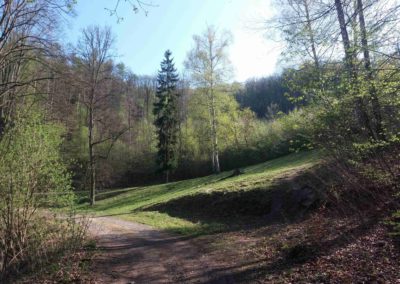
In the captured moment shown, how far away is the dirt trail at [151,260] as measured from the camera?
687 cm

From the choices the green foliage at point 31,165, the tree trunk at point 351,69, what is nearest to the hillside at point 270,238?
the tree trunk at point 351,69

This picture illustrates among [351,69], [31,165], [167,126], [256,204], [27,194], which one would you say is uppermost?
[167,126]

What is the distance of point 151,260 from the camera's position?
322 inches

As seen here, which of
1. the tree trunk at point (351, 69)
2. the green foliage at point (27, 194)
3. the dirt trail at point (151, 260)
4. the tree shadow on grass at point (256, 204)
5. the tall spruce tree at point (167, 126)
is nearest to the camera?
the tree trunk at point (351, 69)

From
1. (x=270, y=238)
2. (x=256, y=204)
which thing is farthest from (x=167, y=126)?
(x=270, y=238)

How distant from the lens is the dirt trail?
687 centimetres

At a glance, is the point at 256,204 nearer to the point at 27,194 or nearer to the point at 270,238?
the point at 270,238

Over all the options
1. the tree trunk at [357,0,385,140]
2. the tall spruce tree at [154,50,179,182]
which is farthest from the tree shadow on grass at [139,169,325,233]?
the tall spruce tree at [154,50,179,182]

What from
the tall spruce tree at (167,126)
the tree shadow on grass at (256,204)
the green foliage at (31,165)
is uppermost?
the tall spruce tree at (167,126)

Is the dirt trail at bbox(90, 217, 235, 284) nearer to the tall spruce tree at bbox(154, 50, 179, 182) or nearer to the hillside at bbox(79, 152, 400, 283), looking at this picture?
the hillside at bbox(79, 152, 400, 283)

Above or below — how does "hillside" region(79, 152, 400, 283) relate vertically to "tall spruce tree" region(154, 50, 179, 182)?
below

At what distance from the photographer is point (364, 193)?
316 inches

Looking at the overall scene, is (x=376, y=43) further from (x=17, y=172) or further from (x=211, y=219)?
(x=211, y=219)

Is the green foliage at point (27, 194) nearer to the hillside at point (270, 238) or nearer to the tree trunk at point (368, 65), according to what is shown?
the hillside at point (270, 238)
